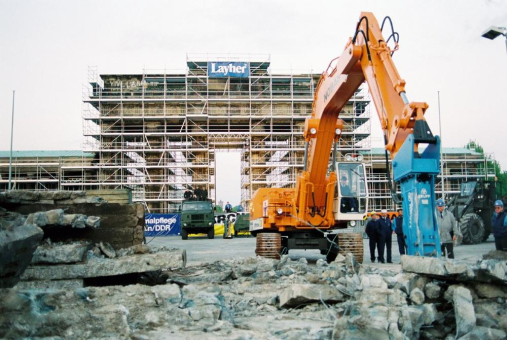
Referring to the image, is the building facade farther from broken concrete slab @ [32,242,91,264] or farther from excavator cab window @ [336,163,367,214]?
broken concrete slab @ [32,242,91,264]

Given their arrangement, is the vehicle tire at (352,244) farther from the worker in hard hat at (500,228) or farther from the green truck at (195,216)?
the green truck at (195,216)

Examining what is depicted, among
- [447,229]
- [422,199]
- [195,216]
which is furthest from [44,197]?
[195,216]

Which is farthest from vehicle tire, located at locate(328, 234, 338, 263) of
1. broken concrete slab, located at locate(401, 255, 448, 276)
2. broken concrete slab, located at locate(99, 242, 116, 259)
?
broken concrete slab, located at locate(99, 242, 116, 259)

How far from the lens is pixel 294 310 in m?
5.95

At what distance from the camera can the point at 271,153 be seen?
57.8 m

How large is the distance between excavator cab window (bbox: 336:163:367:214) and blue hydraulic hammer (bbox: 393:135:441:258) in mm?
4607

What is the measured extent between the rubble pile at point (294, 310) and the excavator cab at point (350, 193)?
16.7 ft

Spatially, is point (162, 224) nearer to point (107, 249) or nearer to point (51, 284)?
point (107, 249)

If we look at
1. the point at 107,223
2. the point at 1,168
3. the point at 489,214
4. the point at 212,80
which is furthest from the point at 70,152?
the point at 107,223

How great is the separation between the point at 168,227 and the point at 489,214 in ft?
80.4

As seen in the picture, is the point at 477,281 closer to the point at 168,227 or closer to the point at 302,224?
the point at 302,224

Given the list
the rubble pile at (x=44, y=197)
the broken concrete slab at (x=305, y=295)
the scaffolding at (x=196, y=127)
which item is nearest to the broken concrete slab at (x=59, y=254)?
the rubble pile at (x=44, y=197)

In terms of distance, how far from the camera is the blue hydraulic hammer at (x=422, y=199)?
7164mm

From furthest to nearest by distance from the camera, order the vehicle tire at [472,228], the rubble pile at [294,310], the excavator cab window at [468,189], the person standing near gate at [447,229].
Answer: the excavator cab window at [468,189], the vehicle tire at [472,228], the person standing near gate at [447,229], the rubble pile at [294,310]
